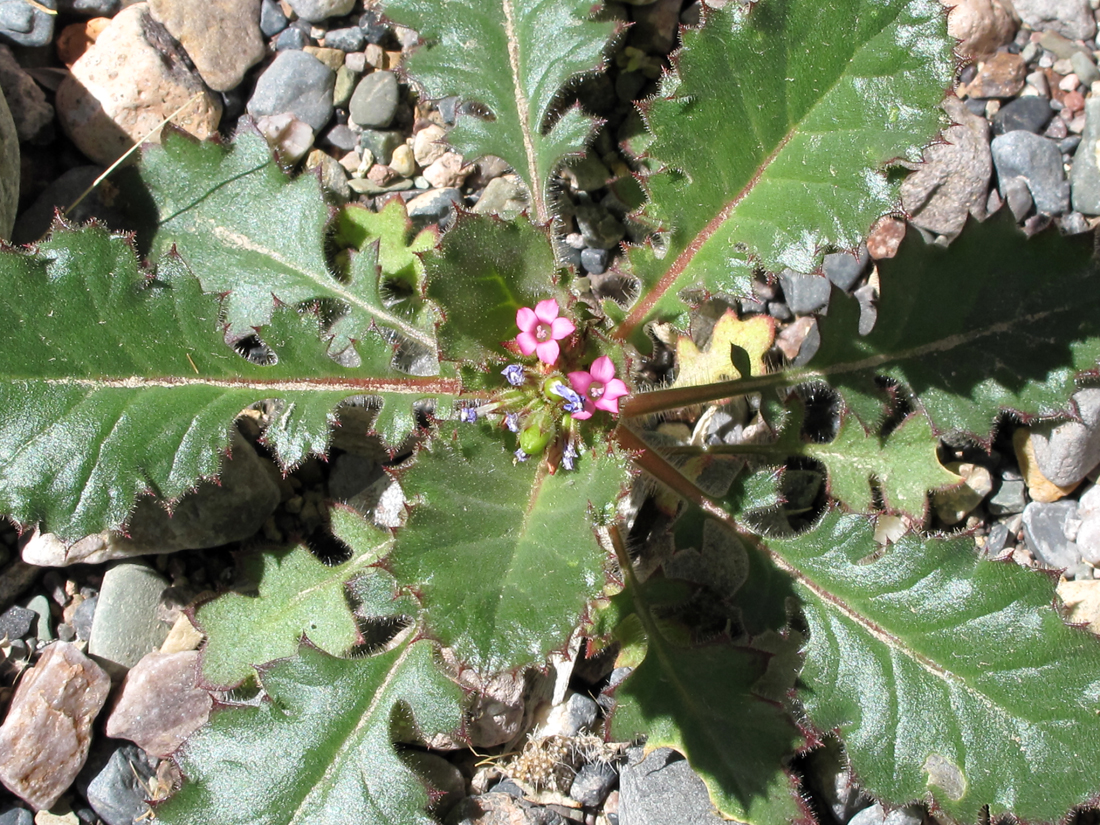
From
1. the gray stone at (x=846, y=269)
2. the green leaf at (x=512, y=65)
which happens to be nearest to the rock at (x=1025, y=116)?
the gray stone at (x=846, y=269)

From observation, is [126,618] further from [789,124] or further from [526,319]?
[789,124]

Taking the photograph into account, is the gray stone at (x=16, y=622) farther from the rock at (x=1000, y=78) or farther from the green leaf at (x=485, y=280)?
the rock at (x=1000, y=78)

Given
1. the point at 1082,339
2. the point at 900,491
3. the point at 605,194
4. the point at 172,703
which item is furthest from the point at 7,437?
the point at 1082,339

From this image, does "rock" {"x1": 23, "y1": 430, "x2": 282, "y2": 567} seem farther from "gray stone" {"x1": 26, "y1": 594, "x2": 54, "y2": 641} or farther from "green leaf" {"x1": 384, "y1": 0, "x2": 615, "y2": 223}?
"green leaf" {"x1": 384, "y1": 0, "x2": 615, "y2": 223}

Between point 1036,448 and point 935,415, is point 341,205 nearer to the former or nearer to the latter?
point 935,415

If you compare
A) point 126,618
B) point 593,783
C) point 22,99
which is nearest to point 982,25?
point 593,783

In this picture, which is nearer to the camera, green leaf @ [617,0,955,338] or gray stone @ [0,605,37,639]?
green leaf @ [617,0,955,338]

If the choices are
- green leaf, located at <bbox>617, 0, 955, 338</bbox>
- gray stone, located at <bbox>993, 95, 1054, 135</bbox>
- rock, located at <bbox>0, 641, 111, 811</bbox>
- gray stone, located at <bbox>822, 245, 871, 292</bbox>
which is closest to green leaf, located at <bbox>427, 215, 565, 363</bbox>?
green leaf, located at <bbox>617, 0, 955, 338</bbox>
